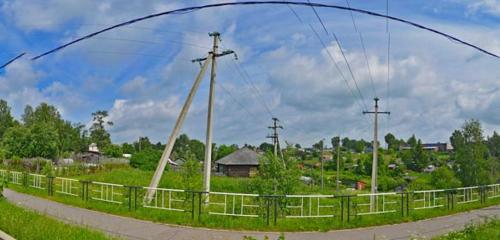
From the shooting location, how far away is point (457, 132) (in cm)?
6019

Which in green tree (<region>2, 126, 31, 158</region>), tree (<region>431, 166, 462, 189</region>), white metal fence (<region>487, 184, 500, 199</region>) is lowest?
tree (<region>431, 166, 462, 189</region>)

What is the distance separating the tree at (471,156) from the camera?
5672 cm

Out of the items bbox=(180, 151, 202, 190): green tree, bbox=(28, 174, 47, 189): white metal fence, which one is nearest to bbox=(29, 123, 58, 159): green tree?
bbox=(28, 174, 47, 189): white metal fence

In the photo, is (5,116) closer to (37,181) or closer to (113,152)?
(113,152)

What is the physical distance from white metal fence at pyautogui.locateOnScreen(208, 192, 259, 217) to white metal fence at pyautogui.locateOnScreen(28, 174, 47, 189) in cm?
1338

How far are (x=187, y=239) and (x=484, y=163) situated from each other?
174ft

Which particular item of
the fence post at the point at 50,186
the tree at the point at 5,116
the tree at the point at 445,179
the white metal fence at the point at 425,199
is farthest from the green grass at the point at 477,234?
the tree at the point at 5,116

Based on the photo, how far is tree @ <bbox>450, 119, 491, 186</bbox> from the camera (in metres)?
56.7

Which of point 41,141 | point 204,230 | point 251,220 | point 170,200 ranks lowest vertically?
point 204,230

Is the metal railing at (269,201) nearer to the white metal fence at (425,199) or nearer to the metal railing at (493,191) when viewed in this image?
the white metal fence at (425,199)

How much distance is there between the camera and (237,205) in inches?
690

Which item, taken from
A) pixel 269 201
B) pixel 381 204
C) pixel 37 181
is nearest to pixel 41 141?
pixel 37 181

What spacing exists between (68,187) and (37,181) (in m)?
4.14

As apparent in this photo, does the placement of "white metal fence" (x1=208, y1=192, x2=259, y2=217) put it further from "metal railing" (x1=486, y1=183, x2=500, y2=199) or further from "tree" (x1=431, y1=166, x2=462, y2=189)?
"tree" (x1=431, y1=166, x2=462, y2=189)
